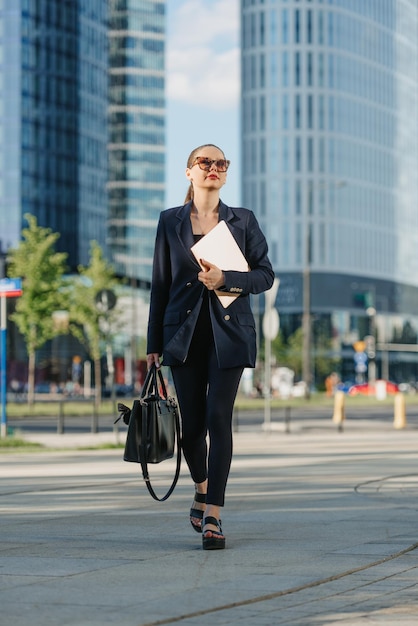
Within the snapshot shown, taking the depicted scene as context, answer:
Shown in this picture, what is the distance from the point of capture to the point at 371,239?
13950 centimetres

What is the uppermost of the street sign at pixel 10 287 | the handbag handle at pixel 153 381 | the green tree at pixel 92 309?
the green tree at pixel 92 309

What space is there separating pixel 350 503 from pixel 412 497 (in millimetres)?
766

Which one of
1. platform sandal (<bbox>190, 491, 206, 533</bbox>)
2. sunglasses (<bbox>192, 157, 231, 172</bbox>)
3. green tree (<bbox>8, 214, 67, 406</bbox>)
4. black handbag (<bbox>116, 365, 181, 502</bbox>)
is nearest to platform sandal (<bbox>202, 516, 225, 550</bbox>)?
black handbag (<bbox>116, 365, 181, 502</bbox>)

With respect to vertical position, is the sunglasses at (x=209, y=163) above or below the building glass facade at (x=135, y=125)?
below

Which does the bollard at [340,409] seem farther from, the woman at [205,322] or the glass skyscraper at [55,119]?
the glass skyscraper at [55,119]

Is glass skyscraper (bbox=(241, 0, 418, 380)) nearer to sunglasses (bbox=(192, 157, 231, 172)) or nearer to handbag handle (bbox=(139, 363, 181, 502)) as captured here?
sunglasses (bbox=(192, 157, 231, 172))

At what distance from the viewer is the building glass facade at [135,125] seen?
12862cm

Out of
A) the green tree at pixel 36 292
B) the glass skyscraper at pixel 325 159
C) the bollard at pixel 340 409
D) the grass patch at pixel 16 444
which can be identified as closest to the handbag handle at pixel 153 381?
the grass patch at pixel 16 444

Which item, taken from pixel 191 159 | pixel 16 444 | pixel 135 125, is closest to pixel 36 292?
pixel 16 444

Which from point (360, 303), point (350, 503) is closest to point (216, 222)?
point (350, 503)

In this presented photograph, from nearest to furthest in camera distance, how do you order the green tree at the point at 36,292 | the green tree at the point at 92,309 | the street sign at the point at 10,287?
the street sign at the point at 10,287, the green tree at the point at 36,292, the green tree at the point at 92,309

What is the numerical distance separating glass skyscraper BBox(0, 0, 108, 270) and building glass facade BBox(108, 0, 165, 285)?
12.2m

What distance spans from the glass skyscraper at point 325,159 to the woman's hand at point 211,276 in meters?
120

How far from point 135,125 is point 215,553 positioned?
12543 cm
